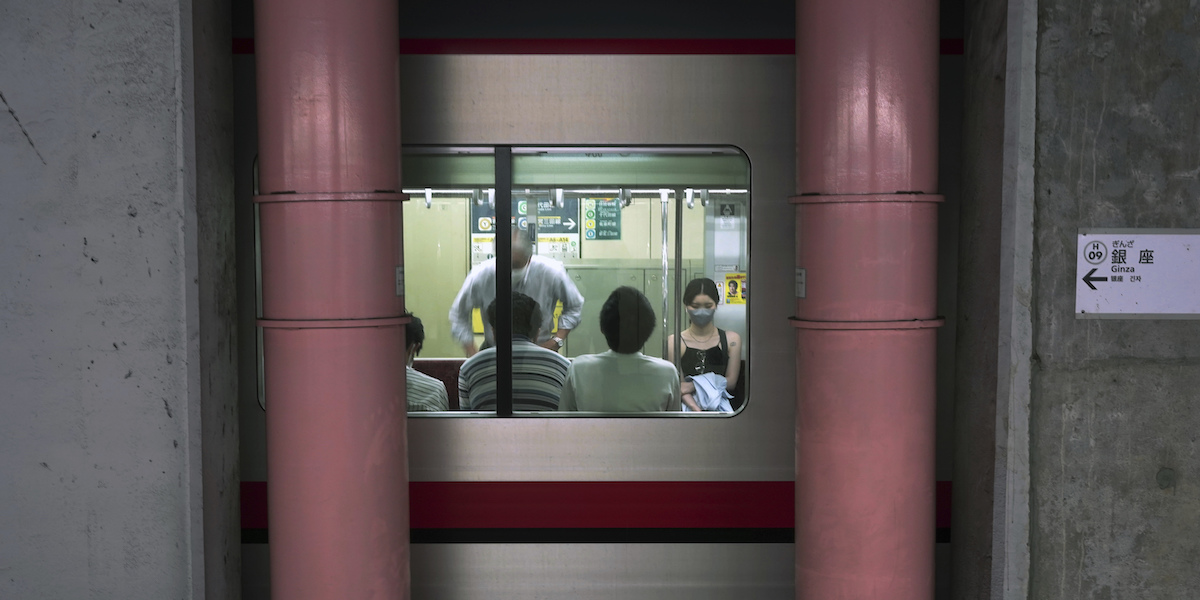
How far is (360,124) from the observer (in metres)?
2.57

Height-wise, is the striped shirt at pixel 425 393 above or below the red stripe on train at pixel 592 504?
above

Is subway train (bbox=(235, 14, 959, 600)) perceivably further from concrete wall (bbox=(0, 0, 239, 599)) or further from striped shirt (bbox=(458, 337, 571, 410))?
concrete wall (bbox=(0, 0, 239, 599))

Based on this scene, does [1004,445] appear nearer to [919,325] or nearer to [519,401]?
[919,325]

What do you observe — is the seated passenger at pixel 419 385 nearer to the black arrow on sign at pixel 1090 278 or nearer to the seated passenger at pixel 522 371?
the seated passenger at pixel 522 371

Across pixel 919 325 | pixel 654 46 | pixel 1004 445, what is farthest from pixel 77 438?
pixel 1004 445

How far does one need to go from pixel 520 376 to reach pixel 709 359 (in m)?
0.70

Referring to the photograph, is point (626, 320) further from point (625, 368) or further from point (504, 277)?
point (504, 277)

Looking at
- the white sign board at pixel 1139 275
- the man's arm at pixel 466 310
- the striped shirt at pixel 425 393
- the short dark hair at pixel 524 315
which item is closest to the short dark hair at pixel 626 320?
the short dark hair at pixel 524 315

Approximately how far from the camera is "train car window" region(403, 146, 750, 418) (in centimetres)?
310

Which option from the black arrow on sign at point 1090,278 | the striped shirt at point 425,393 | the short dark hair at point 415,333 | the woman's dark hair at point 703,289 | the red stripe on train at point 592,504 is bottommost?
the red stripe on train at point 592,504

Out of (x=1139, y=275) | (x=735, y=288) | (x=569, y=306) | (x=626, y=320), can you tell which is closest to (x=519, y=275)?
(x=569, y=306)

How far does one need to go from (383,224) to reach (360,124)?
31 centimetres

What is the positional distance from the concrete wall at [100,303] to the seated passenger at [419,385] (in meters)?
0.73

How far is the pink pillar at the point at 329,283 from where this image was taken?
254cm
